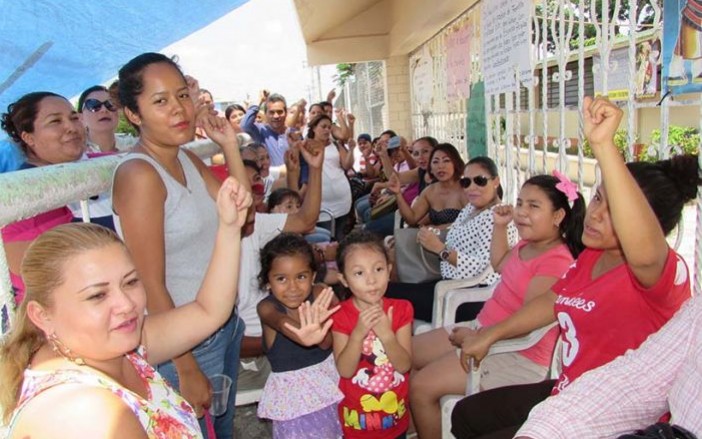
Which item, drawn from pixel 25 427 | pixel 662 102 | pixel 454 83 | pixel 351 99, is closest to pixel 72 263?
pixel 25 427

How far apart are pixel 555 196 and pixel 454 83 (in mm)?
3249

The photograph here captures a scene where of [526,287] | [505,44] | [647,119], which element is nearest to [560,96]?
[505,44]

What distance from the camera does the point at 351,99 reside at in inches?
776

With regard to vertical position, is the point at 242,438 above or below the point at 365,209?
below

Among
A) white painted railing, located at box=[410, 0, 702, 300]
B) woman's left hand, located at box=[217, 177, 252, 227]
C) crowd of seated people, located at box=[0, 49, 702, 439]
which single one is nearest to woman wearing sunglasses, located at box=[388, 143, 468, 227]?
white painted railing, located at box=[410, 0, 702, 300]

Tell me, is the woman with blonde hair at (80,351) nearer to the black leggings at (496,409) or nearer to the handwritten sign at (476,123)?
the black leggings at (496,409)

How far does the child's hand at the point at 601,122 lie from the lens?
4.36 feet

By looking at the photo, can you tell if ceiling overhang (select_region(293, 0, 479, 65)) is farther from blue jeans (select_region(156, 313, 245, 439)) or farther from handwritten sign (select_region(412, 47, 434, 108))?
blue jeans (select_region(156, 313, 245, 439))

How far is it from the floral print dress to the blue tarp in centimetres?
127

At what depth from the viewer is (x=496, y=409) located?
191 cm

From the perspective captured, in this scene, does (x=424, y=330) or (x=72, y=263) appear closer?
(x=72, y=263)

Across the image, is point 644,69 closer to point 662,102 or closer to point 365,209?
point 662,102

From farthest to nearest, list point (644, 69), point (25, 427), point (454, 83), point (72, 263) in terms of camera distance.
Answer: point (454, 83)
point (644, 69)
point (72, 263)
point (25, 427)

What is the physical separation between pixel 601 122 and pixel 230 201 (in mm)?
971
